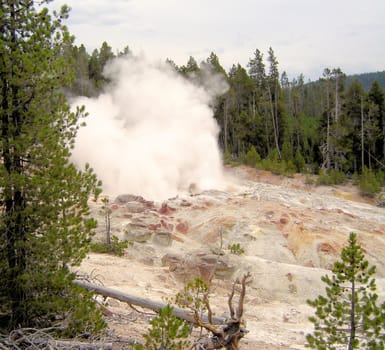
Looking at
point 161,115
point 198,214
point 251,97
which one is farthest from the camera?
point 251,97

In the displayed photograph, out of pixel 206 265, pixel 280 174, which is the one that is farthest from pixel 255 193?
pixel 206 265

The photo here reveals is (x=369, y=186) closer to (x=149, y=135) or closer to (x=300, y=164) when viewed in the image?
(x=300, y=164)

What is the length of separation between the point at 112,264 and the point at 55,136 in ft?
25.1

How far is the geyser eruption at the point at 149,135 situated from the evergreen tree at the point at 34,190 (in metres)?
18.0

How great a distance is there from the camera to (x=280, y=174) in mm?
30891

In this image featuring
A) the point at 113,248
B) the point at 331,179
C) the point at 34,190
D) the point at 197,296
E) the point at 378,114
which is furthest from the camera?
the point at 378,114

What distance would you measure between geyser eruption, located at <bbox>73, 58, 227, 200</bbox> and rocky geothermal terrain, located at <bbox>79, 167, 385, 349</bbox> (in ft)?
9.59

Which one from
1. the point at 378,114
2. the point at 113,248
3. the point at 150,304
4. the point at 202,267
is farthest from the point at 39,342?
the point at 378,114

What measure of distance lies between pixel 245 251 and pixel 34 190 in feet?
36.0

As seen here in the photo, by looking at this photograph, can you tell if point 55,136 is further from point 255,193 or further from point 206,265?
point 255,193

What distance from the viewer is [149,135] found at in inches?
1086


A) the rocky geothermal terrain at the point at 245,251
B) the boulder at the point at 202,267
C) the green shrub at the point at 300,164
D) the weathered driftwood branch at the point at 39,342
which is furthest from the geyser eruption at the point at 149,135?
the weathered driftwood branch at the point at 39,342

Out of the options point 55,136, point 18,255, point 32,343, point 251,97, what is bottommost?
point 32,343

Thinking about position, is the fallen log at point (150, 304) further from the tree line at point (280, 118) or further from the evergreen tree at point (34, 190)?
the tree line at point (280, 118)
